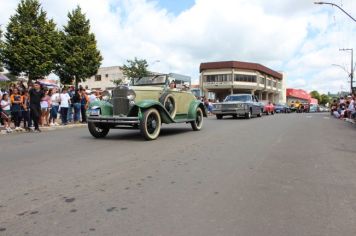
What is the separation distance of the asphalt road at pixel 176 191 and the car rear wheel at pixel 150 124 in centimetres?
150

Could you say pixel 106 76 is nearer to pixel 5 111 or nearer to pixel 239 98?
pixel 239 98

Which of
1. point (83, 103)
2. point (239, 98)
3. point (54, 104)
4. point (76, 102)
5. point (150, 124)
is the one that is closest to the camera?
point (150, 124)

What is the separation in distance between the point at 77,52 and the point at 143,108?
107 feet

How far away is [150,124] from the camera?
10945mm

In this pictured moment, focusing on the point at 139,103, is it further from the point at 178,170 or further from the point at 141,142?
the point at 178,170

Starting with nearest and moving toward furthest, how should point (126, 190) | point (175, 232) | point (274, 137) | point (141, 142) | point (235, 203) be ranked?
point (175, 232)
point (235, 203)
point (126, 190)
point (141, 142)
point (274, 137)

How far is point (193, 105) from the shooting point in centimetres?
1348

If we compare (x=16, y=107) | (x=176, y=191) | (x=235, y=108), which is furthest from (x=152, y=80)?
(x=235, y=108)

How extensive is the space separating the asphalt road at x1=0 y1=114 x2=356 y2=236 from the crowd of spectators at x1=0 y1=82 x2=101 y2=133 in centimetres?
460

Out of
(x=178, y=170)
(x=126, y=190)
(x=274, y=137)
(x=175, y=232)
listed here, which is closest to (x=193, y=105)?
(x=274, y=137)

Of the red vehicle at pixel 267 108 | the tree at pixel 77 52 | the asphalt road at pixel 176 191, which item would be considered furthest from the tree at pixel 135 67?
the asphalt road at pixel 176 191

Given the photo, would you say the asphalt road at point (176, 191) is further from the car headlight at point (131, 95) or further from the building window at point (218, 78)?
the building window at point (218, 78)

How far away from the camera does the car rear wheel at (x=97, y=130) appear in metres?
11.3

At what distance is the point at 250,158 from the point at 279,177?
68.0 inches
